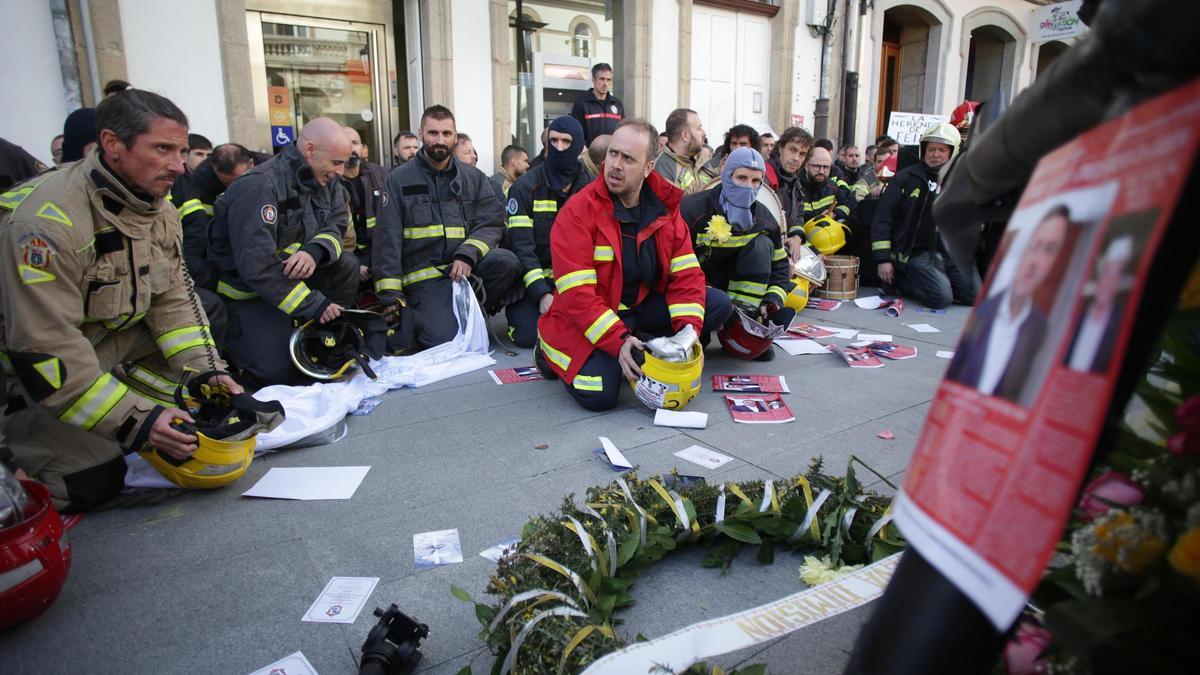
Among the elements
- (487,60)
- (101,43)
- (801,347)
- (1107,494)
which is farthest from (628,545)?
(487,60)

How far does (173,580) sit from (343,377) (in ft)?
8.11

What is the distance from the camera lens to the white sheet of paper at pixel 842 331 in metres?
6.08

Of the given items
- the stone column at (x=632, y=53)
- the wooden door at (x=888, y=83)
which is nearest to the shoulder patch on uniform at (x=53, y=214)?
the stone column at (x=632, y=53)

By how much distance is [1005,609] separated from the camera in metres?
0.56

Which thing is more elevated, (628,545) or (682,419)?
(628,545)

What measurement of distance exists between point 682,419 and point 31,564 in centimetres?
281

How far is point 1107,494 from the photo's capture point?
859 millimetres

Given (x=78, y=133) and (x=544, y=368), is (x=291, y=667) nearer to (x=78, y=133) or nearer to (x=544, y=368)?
(x=544, y=368)

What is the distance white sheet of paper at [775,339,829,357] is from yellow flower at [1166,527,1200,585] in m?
4.84

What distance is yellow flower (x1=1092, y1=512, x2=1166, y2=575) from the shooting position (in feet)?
2.52

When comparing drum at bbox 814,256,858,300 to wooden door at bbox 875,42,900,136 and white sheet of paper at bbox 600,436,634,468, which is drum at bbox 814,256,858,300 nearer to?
white sheet of paper at bbox 600,436,634,468

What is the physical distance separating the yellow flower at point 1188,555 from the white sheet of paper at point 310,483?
114 inches

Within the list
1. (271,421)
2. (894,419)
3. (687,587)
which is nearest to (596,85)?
(894,419)

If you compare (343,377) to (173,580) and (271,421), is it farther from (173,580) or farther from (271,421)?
(173,580)
